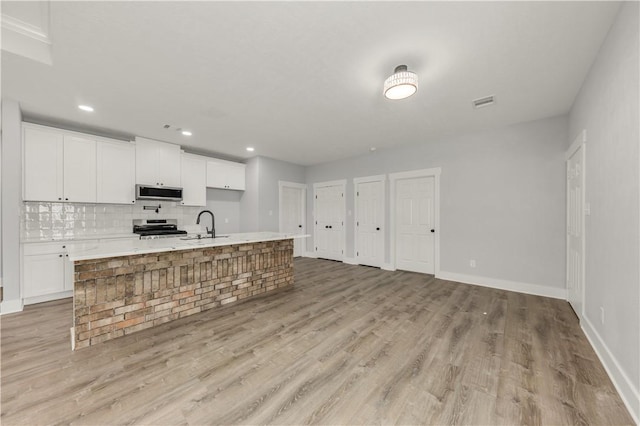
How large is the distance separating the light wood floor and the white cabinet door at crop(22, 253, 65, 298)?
0.32m

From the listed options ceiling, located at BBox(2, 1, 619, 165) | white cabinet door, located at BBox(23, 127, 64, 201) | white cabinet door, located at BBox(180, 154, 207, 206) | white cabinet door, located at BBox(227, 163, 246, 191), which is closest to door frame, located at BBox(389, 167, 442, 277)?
ceiling, located at BBox(2, 1, 619, 165)

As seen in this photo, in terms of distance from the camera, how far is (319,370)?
195cm

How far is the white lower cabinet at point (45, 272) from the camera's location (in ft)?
11.0

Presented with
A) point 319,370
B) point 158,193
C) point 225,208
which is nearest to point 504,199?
point 319,370

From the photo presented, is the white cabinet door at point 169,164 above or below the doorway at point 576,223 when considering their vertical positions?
above

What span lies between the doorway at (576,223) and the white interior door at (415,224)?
1.88 metres

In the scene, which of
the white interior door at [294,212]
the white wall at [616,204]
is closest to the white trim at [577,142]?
the white wall at [616,204]

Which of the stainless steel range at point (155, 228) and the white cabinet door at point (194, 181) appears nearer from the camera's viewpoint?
the stainless steel range at point (155, 228)

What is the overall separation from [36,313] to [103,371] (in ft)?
7.32

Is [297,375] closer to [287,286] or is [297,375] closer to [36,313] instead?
[287,286]

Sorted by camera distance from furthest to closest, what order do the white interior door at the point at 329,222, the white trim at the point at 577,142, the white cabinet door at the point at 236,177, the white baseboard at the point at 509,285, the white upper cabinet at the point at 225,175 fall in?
the white interior door at the point at 329,222
the white cabinet door at the point at 236,177
the white upper cabinet at the point at 225,175
the white baseboard at the point at 509,285
the white trim at the point at 577,142

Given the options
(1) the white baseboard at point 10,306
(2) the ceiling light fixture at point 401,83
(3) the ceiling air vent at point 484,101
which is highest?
(3) the ceiling air vent at point 484,101

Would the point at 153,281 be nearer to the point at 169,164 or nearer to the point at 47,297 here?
the point at 47,297

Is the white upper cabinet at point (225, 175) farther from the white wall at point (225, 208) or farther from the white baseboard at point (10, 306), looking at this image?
the white baseboard at point (10, 306)
